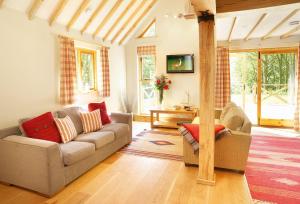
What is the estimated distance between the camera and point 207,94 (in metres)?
2.55

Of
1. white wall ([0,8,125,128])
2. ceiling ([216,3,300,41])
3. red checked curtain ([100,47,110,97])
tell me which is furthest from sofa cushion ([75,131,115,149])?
ceiling ([216,3,300,41])

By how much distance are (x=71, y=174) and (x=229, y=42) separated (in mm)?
4793

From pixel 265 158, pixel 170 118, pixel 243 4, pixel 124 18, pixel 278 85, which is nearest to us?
pixel 243 4

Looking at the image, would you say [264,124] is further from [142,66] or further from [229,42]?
[142,66]

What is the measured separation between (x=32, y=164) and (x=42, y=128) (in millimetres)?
609

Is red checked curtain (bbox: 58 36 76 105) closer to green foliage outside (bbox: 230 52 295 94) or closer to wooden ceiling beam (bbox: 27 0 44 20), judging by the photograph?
wooden ceiling beam (bbox: 27 0 44 20)

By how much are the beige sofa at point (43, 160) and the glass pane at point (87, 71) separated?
75.8 inches

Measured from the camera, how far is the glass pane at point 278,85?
5238 millimetres

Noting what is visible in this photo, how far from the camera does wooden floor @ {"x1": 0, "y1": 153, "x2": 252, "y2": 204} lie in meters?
2.30

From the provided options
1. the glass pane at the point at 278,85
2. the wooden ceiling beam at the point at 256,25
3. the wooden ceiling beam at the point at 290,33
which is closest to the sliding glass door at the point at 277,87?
the glass pane at the point at 278,85

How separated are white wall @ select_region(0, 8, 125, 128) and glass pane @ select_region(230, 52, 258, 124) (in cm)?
432

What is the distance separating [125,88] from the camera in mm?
6375

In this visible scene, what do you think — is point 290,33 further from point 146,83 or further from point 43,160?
point 43,160

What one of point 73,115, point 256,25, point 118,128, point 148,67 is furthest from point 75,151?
point 256,25
